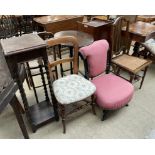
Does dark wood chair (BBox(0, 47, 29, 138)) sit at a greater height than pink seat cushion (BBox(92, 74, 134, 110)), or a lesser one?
greater

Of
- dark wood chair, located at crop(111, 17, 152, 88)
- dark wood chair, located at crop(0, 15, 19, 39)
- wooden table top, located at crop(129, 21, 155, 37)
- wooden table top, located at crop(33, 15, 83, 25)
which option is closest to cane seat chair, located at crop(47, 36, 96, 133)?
dark wood chair, located at crop(111, 17, 152, 88)

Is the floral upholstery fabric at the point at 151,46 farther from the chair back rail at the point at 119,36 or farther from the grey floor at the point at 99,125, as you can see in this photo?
A: the grey floor at the point at 99,125

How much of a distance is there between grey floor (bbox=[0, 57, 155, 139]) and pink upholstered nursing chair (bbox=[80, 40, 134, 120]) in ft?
0.52

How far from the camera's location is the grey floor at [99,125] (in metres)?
1.81

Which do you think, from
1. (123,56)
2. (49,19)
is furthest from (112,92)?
(49,19)

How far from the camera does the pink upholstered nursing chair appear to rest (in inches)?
70.0

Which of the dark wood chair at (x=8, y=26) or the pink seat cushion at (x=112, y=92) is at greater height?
the dark wood chair at (x=8, y=26)

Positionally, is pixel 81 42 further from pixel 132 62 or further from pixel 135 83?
pixel 135 83

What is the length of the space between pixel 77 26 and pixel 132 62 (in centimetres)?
161

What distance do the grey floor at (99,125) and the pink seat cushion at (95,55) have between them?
21.7 inches

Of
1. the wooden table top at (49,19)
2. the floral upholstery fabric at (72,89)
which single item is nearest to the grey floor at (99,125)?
the floral upholstery fabric at (72,89)

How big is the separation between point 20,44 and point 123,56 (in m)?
1.61

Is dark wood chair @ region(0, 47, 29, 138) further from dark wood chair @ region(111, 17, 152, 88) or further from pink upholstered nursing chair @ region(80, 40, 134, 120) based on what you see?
dark wood chair @ region(111, 17, 152, 88)

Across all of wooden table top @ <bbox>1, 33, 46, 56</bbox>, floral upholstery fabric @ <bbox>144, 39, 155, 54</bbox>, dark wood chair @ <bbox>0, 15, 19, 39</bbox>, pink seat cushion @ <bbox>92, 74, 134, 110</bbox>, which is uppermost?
wooden table top @ <bbox>1, 33, 46, 56</bbox>
